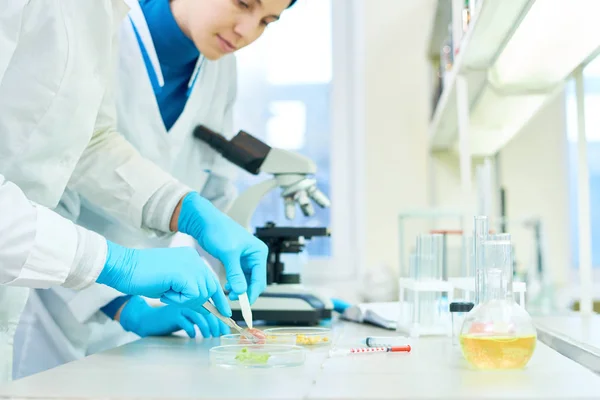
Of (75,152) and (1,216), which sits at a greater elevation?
(75,152)

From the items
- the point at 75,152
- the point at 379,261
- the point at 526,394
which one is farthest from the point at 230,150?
the point at 379,261

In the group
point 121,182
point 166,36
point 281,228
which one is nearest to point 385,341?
point 281,228

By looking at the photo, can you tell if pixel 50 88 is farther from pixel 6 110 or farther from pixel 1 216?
pixel 1 216

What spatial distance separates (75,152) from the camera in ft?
4.43

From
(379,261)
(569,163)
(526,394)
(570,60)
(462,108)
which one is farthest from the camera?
(379,261)

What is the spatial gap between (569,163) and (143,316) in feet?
6.84

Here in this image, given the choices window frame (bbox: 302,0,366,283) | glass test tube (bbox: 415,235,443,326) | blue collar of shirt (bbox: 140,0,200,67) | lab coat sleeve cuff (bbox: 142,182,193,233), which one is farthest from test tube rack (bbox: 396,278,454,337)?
window frame (bbox: 302,0,366,283)

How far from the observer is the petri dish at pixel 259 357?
96 cm

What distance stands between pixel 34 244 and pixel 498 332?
67cm

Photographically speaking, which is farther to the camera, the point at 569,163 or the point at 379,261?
the point at 379,261

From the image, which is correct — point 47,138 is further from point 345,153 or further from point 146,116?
point 345,153

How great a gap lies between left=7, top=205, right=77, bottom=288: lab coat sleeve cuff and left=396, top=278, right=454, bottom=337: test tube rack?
0.66m

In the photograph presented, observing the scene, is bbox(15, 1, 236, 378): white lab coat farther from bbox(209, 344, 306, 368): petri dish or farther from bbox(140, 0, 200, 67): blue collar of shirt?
bbox(209, 344, 306, 368): petri dish

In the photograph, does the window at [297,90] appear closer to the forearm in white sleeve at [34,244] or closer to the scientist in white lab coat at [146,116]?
the scientist in white lab coat at [146,116]
